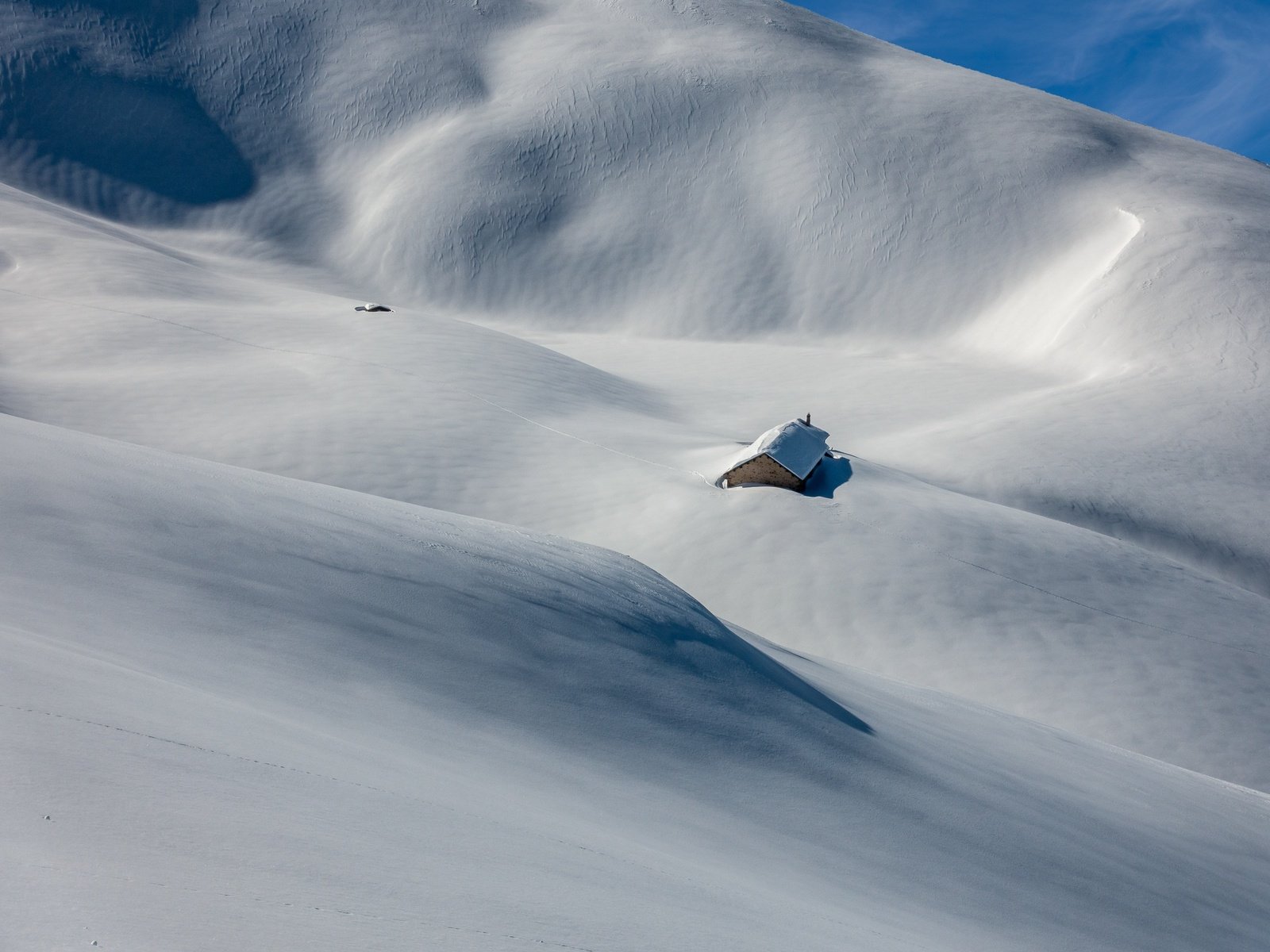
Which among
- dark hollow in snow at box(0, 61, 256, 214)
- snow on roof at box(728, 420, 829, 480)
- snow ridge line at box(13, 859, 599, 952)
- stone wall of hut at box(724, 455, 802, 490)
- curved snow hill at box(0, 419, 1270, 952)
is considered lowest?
snow ridge line at box(13, 859, 599, 952)

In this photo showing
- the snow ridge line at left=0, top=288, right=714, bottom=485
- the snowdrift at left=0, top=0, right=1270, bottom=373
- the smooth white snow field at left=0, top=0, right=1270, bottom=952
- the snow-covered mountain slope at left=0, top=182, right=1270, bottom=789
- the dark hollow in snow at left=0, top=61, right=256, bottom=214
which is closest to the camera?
the smooth white snow field at left=0, top=0, right=1270, bottom=952

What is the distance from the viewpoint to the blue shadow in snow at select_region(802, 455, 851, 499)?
16212 millimetres

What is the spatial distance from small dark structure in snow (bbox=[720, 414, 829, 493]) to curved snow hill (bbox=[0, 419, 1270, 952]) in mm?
7698

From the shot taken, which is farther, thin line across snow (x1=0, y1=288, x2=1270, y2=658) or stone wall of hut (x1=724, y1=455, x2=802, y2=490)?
stone wall of hut (x1=724, y1=455, x2=802, y2=490)

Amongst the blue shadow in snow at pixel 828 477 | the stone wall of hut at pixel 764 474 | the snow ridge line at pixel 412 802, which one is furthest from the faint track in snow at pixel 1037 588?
the snow ridge line at pixel 412 802

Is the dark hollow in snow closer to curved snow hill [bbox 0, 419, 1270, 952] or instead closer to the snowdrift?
the snowdrift

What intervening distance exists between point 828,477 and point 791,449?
30.8 inches

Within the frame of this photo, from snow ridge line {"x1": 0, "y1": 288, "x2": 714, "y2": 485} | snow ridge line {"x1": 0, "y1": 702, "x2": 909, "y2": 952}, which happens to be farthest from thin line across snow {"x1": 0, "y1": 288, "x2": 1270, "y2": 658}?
snow ridge line {"x1": 0, "y1": 702, "x2": 909, "y2": 952}

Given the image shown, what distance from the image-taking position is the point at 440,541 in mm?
6305

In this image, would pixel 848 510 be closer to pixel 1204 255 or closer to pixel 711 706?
pixel 711 706

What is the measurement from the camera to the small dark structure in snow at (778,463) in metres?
16.0

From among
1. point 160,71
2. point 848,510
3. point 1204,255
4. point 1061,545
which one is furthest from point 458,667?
point 160,71

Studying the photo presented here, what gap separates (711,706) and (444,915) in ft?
11.1

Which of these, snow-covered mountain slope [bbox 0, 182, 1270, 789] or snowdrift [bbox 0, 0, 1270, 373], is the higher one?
snowdrift [bbox 0, 0, 1270, 373]
